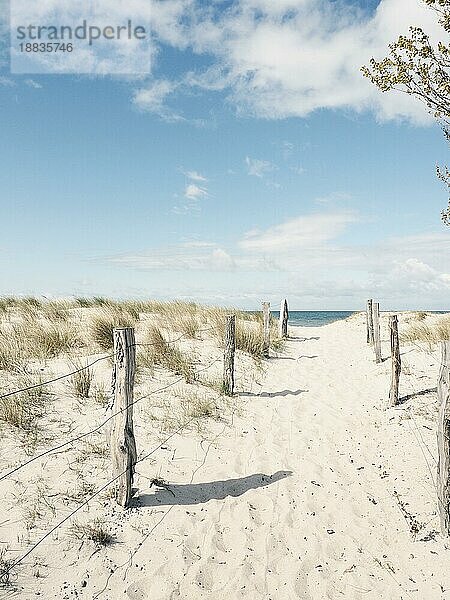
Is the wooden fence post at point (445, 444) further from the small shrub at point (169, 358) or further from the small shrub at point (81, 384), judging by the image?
the small shrub at point (169, 358)

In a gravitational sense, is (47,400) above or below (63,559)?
above

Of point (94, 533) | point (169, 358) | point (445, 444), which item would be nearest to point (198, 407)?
point (169, 358)

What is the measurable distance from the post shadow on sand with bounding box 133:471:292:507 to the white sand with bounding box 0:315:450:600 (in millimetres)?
20

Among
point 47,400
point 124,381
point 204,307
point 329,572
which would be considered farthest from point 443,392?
point 204,307

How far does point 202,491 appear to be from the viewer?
17.7 feet

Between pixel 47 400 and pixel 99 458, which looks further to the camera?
pixel 47 400

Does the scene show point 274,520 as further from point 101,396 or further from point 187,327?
point 187,327

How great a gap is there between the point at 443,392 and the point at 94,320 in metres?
9.08

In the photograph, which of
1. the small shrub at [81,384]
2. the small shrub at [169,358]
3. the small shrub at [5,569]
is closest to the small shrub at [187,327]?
the small shrub at [169,358]

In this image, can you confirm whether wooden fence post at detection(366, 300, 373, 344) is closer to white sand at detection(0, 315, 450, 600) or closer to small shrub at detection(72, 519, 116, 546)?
white sand at detection(0, 315, 450, 600)

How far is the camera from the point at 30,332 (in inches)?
411

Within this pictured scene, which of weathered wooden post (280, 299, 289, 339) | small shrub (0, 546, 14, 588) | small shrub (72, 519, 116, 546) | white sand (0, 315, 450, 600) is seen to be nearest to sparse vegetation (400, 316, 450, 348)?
weathered wooden post (280, 299, 289, 339)

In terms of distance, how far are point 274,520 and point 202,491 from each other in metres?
0.96

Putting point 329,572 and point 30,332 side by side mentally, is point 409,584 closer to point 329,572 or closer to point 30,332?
point 329,572
